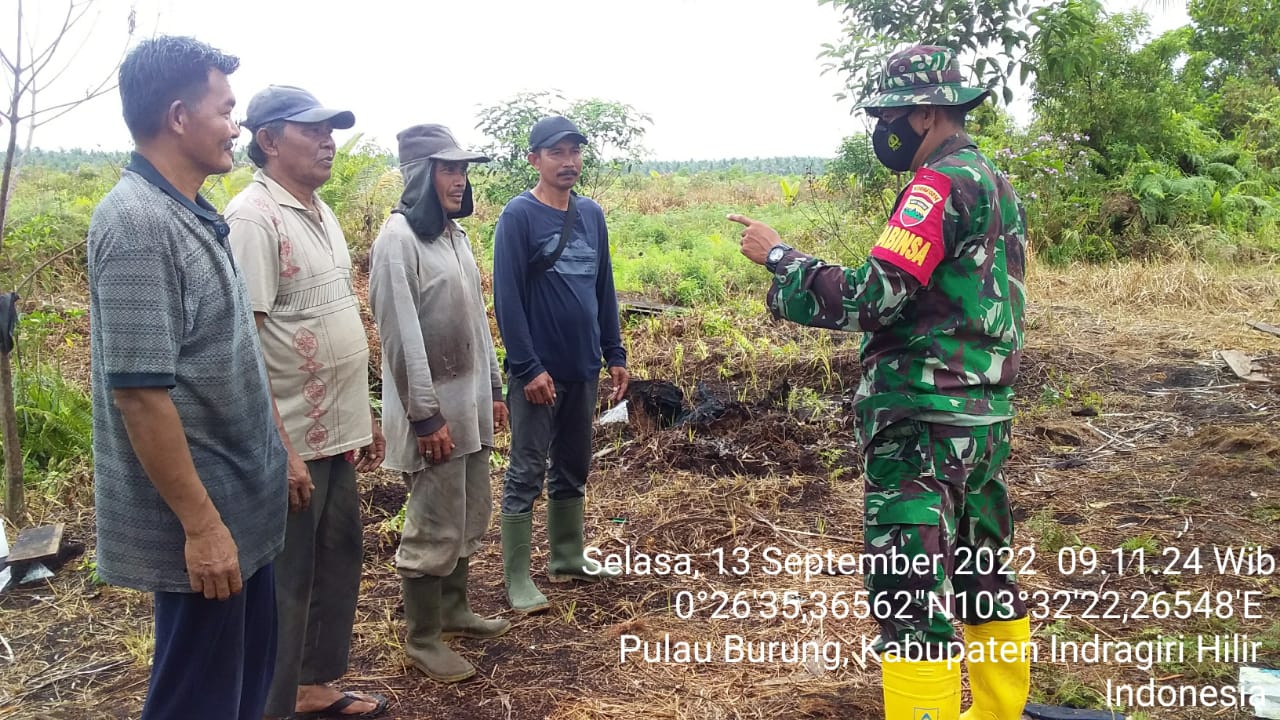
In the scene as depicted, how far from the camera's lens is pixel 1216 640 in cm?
323

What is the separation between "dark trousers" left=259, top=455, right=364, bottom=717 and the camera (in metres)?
2.76

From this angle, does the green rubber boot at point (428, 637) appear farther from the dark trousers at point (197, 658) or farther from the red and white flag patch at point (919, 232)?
the red and white flag patch at point (919, 232)

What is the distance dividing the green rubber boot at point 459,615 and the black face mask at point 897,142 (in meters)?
2.19

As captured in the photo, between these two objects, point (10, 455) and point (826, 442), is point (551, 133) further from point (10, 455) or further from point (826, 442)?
point (10, 455)

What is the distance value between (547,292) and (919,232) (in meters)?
1.88

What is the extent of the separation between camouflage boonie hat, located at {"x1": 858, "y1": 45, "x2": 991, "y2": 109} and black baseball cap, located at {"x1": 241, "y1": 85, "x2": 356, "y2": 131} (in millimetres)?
1632

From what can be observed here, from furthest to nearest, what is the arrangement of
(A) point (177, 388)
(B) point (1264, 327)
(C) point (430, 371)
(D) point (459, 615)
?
(B) point (1264, 327) < (D) point (459, 615) < (C) point (430, 371) < (A) point (177, 388)

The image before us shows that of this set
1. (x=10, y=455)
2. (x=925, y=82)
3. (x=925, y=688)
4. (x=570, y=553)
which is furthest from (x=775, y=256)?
(x=10, y=455)

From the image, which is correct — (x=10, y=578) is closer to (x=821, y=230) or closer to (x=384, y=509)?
(x=384, y=509)

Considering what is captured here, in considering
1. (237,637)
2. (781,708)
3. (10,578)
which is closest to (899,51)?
(781,708)

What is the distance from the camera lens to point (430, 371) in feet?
10.6

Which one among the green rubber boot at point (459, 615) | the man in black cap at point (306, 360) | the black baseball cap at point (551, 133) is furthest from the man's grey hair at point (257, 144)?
the green rubber boot at point (459, 615)

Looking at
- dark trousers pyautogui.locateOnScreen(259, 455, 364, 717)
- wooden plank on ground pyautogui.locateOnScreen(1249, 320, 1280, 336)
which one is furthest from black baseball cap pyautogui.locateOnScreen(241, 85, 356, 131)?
wooden plank on ground pyautogui.locateOnScreen(1249, 320, 1280, 336)

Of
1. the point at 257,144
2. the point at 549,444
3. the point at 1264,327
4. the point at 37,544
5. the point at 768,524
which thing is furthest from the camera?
the point at 1264,327
